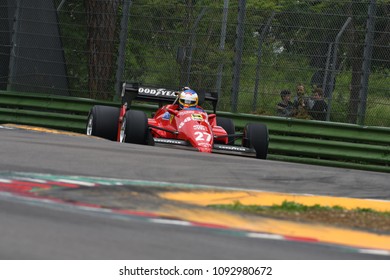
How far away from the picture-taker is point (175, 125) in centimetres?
1377

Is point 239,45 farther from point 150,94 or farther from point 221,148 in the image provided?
point 221,148

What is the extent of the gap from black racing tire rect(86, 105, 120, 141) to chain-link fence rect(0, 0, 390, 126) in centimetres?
136

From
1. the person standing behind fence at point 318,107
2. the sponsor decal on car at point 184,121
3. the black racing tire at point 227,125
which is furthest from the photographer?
the black racing tire at point 227,125

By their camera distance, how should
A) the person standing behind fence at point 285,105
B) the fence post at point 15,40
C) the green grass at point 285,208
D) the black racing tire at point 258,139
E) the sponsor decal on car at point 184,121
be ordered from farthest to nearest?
the fence post at point 15,40 → the person standing behind fence at point 285,105 → the black racing tire at point 258,139 → the sponsor decal on car at point 184,121 → the green grass at point 285,208

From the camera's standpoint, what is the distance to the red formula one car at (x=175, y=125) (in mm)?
13211

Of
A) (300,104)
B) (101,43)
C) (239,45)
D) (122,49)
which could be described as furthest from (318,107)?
(101,43)

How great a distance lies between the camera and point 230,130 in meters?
14.5

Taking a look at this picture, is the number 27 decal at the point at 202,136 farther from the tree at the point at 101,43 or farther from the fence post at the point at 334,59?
the tree at the point at 101,43

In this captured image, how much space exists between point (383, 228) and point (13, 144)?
4.92 meters

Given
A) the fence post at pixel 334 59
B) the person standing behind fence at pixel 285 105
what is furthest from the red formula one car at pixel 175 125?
the fence post at pixel 334 59

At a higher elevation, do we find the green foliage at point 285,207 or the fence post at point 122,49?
the fence post at point 122,49

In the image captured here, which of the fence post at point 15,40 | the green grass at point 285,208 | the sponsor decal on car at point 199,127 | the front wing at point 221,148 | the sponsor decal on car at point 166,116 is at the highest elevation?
the fence post at point 15,40

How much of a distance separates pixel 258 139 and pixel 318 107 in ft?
3.75

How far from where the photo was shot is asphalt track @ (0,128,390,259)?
5172 millimetres
